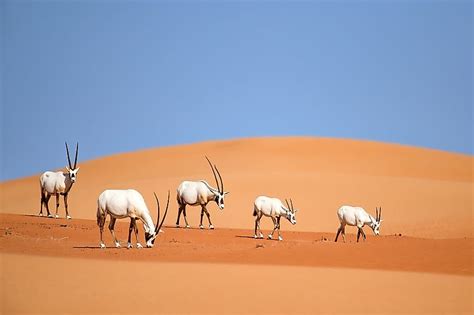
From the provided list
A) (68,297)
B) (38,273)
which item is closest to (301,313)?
(68,297)

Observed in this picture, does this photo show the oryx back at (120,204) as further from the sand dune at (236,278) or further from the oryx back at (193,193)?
the oryx back at (193,193)

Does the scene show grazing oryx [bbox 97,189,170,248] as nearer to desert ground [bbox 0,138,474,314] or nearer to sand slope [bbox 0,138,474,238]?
desert ground [bbox 0,138,474,314]

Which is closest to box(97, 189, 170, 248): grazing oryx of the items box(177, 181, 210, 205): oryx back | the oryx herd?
the oryx herd

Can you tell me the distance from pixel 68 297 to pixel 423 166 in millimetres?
39803

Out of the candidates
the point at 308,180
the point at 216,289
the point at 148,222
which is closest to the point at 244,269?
the point at 216,289

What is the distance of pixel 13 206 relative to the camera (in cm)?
4234

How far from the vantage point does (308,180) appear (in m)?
44.4

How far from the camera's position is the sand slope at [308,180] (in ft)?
120

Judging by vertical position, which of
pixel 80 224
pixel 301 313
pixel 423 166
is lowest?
pixel 301 313

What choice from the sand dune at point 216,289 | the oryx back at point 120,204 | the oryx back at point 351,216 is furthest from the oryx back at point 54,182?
the sand dune at point 216,289

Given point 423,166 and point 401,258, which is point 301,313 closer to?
point 401,258

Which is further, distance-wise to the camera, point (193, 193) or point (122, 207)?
point (193, 193)

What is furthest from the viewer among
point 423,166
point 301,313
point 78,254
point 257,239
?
point 423,166

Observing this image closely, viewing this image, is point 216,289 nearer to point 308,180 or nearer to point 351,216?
point 351,216
